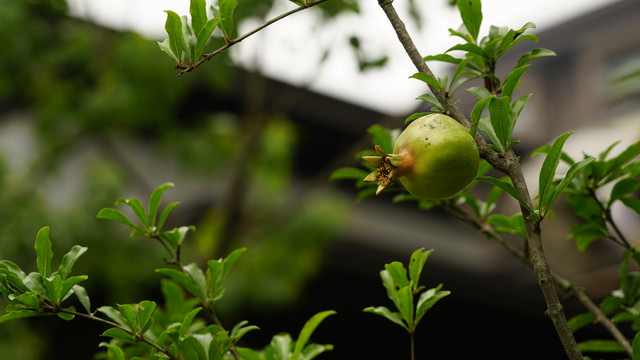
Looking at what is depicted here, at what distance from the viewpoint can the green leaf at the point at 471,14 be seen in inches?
26.9

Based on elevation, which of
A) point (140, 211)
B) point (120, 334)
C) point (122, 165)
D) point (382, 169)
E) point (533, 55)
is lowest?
point (120, 334)

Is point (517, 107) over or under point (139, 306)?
over

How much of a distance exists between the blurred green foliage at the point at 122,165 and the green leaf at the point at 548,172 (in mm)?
2145

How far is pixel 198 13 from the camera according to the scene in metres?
0.63

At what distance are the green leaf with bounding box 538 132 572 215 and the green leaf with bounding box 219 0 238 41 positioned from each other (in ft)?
1.10

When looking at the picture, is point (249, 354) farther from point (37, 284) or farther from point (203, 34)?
point (203, 34)

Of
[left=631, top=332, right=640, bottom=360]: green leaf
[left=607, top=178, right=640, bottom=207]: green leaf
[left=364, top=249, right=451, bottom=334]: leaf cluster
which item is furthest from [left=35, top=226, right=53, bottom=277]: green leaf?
[left=607, top=178, right=640, bottom=207]: green leaf

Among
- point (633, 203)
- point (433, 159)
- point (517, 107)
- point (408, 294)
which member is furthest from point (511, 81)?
point (633, 203)

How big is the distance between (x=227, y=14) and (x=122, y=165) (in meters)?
2.83

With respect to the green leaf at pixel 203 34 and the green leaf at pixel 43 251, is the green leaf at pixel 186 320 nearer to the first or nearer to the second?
the green leaf at pixel 43 251

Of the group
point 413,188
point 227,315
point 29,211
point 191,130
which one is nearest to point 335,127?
point 191,130

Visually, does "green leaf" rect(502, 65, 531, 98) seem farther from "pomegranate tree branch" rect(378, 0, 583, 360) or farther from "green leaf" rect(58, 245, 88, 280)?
"green leaf" rect(58, 245, 88, 280)

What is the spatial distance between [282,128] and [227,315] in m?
1.08

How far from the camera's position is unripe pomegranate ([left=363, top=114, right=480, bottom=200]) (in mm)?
550
